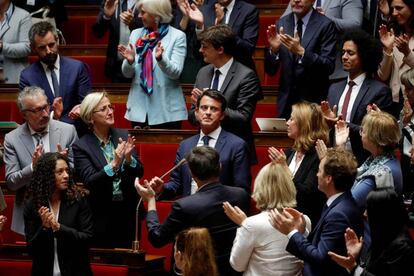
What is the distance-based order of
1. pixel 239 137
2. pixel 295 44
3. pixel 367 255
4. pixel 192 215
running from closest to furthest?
1. pixel 367 255
2. pixel 192 215
3. pixel 239 137
4. pixel 295 44

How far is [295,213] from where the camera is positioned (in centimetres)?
456

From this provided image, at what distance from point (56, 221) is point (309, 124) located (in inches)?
49.7

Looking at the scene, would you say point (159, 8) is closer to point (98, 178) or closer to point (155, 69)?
point (155, 69)

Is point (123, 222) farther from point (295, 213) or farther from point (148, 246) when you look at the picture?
point (295, 213)

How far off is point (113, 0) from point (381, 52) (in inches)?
82.1

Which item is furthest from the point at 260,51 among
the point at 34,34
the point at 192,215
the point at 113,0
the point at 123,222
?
the point at 192,215

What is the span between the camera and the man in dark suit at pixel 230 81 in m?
5.69

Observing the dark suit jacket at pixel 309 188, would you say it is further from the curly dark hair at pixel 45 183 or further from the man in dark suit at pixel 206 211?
the curly dark hair at pixel 45 183

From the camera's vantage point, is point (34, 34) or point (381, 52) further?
point (34, 34)

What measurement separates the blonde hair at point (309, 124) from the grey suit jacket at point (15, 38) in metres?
2.64

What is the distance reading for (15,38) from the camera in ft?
24.4

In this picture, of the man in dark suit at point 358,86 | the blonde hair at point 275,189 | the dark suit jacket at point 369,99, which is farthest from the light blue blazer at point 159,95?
the blonde hair at point 275,189

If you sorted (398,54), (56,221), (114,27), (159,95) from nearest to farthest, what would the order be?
→ (56,221) < (398,54) < (159,95) < (114,27)

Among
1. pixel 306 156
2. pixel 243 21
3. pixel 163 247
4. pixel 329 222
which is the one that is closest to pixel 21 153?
pixel 163 247
